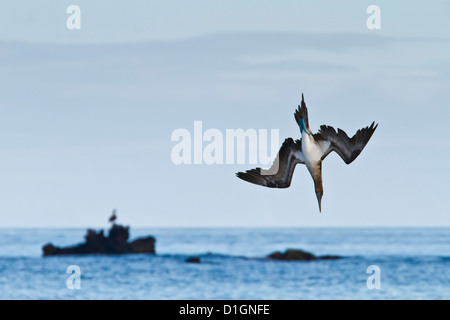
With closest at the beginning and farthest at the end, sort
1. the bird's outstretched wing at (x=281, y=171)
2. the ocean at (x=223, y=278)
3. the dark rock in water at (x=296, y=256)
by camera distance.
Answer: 1. the bird's outstretched wing at (x=281, y=171)
2. the ocean at (x=223, y=278)
3. the dark rock in water at (x=296, y=256)

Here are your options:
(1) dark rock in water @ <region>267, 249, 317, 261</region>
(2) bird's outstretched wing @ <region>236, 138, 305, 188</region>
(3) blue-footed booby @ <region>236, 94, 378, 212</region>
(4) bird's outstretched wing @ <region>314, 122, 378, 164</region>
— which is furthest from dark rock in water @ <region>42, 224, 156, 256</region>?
(4) bird's outstretched wing @ <region>314, 122, 378, 164</region>

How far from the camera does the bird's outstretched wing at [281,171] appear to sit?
8.79m

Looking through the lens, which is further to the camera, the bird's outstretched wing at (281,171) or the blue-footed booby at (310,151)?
the bird's outstretched wing at (281,171)

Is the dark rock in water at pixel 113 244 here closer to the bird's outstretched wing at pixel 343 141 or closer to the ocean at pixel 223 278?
the ocean at pixel 223 278

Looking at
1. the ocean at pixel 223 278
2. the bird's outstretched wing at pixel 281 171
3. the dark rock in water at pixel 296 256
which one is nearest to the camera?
the bird's outstretched wing at pixel 281 171

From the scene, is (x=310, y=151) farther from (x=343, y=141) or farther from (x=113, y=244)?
(x=113, y=244)

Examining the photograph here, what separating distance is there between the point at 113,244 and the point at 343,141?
2662 inches

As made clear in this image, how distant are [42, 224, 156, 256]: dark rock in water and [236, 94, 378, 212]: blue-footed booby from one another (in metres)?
66.4

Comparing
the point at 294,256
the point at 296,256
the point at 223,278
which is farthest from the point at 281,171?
the point at 294,256

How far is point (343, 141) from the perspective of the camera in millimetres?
8430

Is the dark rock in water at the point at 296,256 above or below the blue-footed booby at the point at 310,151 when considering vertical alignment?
below

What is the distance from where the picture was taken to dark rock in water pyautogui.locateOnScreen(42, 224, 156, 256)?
75000 millimetres

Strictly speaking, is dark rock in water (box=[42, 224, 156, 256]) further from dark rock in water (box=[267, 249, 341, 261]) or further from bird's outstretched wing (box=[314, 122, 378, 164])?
bird's outstretched wing (box=[314, 122, 378, 164])

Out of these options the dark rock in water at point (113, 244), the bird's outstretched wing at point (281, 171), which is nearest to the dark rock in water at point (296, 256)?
the dark rock in water at point (113, 244)
